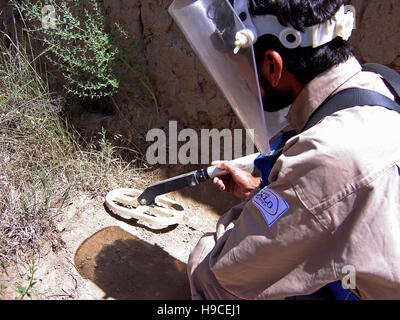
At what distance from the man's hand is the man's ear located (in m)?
0.53

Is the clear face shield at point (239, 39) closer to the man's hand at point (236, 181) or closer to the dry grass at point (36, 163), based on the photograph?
the man's hand at point (236, 181)

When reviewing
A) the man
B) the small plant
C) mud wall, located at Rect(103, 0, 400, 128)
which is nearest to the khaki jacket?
the man

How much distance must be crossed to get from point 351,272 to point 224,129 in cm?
184

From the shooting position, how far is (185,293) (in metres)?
2.14

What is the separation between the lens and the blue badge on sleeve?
4.10ft

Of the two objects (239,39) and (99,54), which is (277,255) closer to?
(239,39)

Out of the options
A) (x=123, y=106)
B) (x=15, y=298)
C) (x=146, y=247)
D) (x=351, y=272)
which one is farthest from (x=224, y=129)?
(x=351, y=272)

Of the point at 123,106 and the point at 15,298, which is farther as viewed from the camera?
the point at 123,106

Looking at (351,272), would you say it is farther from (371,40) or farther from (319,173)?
(371,40)

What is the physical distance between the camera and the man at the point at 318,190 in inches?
45.0

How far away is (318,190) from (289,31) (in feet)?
1.66

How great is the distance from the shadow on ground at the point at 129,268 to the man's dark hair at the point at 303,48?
1.29 m

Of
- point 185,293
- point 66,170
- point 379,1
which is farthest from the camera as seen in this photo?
point 66,170

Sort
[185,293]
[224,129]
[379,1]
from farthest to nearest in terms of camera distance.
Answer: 1. [224,129]
2. [379,1]
3. [185,293]
